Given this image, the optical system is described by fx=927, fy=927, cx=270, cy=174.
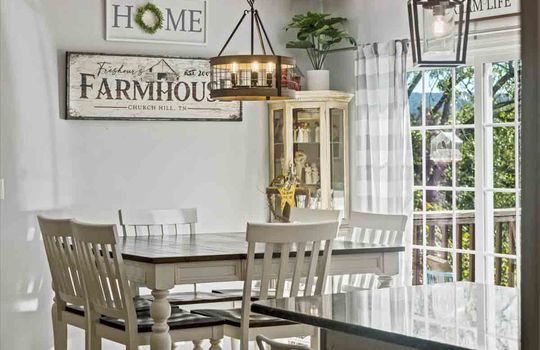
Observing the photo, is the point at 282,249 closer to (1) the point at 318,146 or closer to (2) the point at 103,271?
(2) the point at 103,271

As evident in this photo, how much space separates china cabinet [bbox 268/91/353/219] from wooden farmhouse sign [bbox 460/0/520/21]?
3.99ft

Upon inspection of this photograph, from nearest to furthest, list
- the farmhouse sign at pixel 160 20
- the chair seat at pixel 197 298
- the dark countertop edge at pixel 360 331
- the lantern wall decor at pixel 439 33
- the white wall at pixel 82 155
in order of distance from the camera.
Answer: the dark countertop edge at pixel 360 331
the lantern wall decor at pixel 439 33
the chair seat at pixel 197 298
the white wall at pixel 82 155
the farmhouse sign at pixel 160 20

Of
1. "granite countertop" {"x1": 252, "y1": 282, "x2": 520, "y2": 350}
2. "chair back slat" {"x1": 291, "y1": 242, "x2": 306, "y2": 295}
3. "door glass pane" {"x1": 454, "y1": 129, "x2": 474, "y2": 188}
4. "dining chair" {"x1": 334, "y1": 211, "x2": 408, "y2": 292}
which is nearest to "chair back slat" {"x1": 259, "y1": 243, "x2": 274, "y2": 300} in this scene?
"chair back slat" {"x1": 291, "y1": 242, "x2": 306, "y2": 295}

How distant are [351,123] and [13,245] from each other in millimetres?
2407

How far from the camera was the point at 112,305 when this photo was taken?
408cm

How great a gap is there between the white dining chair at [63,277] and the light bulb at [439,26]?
2.39 metres

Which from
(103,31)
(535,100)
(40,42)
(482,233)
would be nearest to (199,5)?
(103,31)

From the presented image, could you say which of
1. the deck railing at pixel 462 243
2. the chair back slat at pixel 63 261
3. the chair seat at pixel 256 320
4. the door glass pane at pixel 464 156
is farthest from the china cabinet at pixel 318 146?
the chair back slat at pixel 63 261

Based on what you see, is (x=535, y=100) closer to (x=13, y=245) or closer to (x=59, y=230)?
(x=59, y=230)

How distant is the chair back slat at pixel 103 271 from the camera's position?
3.98m

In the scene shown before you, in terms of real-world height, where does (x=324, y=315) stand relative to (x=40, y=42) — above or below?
below

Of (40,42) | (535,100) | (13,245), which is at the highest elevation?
(40,42)

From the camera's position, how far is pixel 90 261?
413 centimetres

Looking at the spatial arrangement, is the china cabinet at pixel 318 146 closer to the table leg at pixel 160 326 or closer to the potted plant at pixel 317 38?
the potted plant at pixel 317 38
